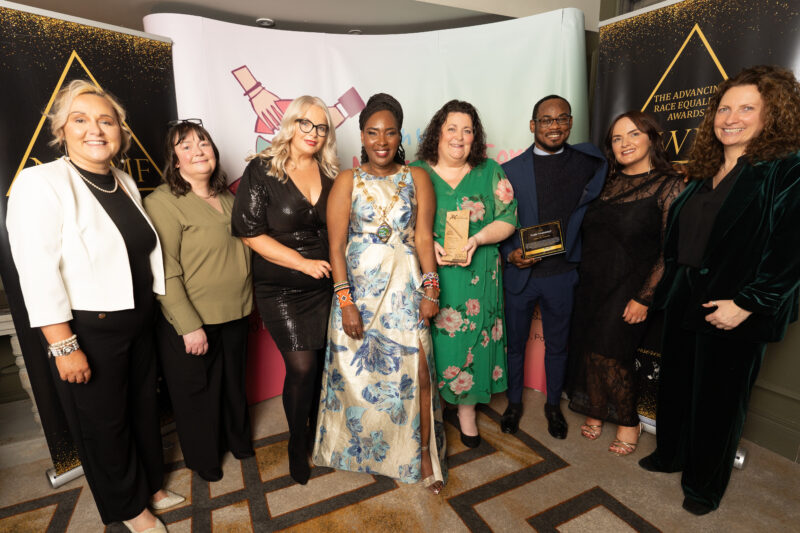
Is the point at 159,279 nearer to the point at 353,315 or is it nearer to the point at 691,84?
the point at 353,315

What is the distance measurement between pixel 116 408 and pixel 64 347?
35 centimetres

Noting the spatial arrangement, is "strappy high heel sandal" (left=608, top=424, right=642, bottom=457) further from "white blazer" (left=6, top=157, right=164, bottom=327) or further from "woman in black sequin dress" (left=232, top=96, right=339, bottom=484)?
"white blazer" (left=6, top=157, right=164, bottom=327)

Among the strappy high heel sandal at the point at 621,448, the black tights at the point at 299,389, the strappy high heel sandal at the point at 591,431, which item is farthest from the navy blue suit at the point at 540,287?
the black tights at the point at 299,389

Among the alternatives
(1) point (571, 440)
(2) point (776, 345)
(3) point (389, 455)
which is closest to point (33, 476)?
(3) point (389, 455)

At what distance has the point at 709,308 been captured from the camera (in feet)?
5.86

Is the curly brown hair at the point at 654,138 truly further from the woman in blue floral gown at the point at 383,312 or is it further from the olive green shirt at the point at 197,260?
the olive green shirt at the point at 197,260

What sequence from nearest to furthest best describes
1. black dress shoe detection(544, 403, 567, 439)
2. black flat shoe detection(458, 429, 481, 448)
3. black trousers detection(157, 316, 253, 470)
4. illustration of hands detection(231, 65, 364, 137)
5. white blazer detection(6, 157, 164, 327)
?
white blazer detection(6, 157, 164, 327), black trousers detection(157, 316, 253, 470), black flat shoe detection(458, 429, 481, 448), black dress shoe detection(544, 403, 567, 439), illustration of hands detection(231, 65, 364, 137)

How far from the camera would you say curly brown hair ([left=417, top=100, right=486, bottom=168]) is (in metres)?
2.13

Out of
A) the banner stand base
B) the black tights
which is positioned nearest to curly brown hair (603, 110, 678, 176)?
the black tights

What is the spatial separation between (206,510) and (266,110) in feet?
7.70

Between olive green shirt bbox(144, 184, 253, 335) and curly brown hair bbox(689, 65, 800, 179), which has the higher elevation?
curly brown hair bbox(689, 65, 800, 179)

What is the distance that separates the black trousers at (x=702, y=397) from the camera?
70.4 inches

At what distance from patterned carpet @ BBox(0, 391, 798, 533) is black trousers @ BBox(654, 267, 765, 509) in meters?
0.18

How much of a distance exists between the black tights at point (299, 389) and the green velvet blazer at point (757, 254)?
175cm
